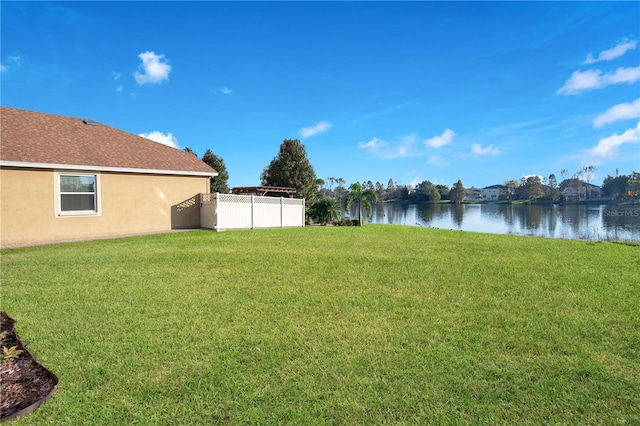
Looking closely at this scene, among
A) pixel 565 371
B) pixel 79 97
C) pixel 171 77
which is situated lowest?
pixel 565 371

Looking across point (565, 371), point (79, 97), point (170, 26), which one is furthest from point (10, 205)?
point (565, 371)

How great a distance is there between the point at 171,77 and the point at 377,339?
15757 mm

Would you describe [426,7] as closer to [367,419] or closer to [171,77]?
[171,77]

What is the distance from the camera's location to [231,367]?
286cm

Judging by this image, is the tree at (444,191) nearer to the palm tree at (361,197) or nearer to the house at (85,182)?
the palm tree at (361,197)

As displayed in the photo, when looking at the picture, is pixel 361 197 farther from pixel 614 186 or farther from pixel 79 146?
pixel 614 186

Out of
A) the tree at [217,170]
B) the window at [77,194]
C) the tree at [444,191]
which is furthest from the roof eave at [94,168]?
the tree at [444,191]

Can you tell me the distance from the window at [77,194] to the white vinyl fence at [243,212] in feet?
13.6

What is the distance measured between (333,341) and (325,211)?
17781 millimetres

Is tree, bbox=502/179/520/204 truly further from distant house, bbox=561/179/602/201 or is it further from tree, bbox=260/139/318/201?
tree, bbox=260/139/318/201

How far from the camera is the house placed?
10195 mm

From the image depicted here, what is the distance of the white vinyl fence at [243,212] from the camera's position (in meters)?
13.9

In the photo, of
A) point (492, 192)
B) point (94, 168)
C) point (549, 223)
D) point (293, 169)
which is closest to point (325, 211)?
point (293, 169)

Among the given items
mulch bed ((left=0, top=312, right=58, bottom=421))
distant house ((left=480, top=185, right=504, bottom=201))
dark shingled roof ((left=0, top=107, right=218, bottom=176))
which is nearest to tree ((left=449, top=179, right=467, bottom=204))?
distant house ((left=480, top=185, right=504, bottom=201))
